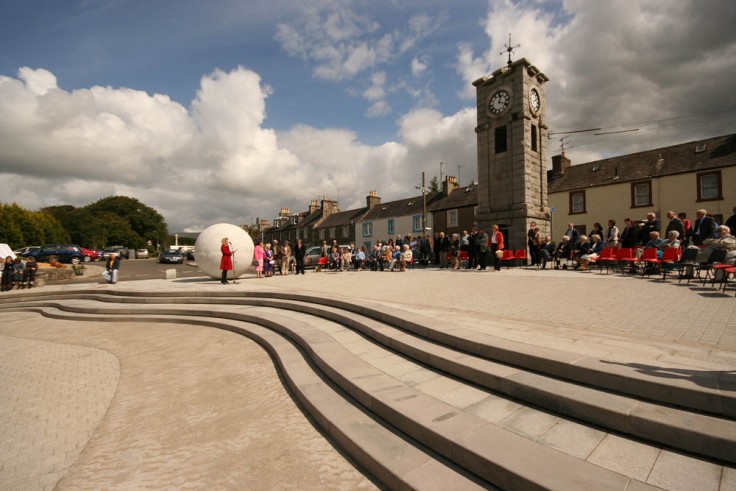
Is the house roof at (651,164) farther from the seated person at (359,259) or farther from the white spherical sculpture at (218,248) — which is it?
the white spherical sculpture at (218,248)

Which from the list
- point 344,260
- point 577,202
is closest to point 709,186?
point 577,202

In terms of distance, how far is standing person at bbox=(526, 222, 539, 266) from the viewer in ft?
50.2

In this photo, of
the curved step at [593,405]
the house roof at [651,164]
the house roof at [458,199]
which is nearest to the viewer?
the curved step at [593,405]

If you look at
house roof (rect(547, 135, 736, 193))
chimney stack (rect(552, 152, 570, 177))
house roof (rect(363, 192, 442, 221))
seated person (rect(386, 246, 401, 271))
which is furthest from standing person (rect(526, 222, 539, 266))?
house roof (rect(363, 192, 442, 221))

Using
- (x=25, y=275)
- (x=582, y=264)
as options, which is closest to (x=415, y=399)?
(x=582, y=264)

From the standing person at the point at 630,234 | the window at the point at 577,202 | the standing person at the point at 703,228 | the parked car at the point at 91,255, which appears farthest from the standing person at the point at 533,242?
the parked car at the point at 91,255

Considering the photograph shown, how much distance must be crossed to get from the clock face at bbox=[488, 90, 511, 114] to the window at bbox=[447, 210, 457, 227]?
1611cm

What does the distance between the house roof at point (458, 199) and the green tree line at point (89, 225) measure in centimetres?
5473

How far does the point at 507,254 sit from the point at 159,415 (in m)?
15.4

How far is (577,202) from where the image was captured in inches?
1139

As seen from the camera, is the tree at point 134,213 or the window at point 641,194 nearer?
the window at point 641,194

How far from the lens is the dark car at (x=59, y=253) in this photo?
2841 centimetres

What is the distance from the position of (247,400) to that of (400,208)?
37.9 metres

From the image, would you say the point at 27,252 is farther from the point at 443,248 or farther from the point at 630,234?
the point at 630,234
